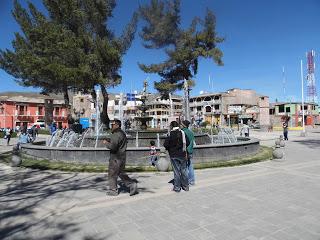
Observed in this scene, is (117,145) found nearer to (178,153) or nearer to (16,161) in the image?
(178,153)

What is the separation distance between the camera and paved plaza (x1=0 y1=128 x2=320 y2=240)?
4.59 m

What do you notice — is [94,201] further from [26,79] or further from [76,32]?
[26,79]

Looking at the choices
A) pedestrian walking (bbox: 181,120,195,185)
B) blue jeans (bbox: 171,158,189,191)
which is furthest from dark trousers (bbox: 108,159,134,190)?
pedestrian walking (bbox: 181,120,195,185)

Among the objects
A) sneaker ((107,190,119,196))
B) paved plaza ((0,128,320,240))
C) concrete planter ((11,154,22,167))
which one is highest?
concrete planter ((11,154,22,167))

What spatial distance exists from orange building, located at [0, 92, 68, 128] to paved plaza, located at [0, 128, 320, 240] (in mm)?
52665

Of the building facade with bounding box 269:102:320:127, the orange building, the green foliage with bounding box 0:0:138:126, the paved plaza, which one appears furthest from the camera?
the building facade with bounding box 269:102:320:127

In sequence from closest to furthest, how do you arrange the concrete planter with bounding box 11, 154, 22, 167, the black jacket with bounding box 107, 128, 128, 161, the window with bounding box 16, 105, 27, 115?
the black jacket with bounding box 107, 128, 128, 161, the concrete planter with bounding box 11, 154, 22, 167, the window with bounding box 16, 105, 27, 115

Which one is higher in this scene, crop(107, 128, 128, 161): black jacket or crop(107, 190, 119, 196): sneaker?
crop(107, 128, 128, 161): black jacket

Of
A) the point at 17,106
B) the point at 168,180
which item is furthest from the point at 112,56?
the point at 17,106

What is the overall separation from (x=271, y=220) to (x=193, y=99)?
84.8m

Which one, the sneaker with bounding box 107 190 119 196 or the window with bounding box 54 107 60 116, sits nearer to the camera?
the sneaker with bounding box 107 190 119 196

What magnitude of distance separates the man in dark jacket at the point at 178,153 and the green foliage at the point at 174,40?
80.5 feet

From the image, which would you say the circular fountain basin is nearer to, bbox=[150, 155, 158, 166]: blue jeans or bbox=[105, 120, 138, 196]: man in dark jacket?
bbox=[150, 155, 158, 166]: blue jeans

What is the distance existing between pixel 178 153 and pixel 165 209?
5.55ft
